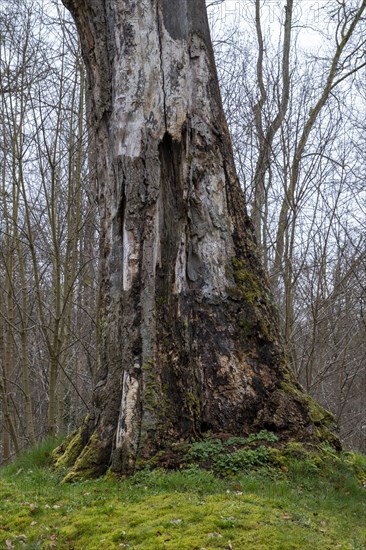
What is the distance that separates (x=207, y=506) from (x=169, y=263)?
7.46 feet

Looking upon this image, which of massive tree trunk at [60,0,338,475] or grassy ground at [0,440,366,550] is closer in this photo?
grassy ground at [0,440,366,550]

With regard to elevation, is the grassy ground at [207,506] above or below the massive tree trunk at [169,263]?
below

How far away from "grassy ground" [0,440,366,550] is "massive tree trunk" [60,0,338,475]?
0.35m

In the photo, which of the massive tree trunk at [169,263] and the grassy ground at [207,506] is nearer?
the grassy ground at [207,506]

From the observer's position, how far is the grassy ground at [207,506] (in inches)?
145

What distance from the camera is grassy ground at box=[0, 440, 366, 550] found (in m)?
3.68

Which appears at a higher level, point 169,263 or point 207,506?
point 169,263

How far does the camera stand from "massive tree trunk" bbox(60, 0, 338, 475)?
5289 millimetres

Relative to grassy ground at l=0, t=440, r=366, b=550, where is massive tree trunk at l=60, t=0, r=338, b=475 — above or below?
above

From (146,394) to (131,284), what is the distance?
3.18 ft

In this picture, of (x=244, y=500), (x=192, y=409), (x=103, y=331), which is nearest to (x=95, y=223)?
(x=103, y=331)

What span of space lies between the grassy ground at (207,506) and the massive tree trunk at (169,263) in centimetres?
35

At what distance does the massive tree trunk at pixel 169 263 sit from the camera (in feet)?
17.4

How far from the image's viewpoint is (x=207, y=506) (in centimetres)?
406
